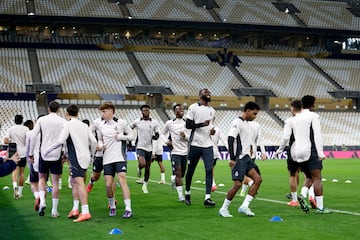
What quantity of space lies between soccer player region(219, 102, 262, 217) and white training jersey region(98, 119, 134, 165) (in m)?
2.09

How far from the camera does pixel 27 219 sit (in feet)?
46.4

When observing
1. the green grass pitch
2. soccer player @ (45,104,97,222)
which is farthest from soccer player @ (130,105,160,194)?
soccer player @ (45,104,97,222)

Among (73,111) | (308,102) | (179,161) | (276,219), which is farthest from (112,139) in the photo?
(179,161)

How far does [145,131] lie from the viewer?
2136 cm

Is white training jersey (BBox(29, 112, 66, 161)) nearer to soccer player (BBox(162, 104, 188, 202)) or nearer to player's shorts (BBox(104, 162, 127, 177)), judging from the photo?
player's shorts (BBox(104, 162, 127, 177))

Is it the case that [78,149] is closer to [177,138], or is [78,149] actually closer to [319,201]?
[319,201]

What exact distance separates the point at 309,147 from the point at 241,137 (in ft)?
4.68

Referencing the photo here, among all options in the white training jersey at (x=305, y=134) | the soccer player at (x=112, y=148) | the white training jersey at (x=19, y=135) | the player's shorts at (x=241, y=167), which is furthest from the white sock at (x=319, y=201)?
the white training jersey at (x=19, y=135)

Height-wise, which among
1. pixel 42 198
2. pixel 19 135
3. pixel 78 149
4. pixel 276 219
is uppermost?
pixel 19 135

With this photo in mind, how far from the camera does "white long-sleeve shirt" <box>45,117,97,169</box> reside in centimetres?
1385

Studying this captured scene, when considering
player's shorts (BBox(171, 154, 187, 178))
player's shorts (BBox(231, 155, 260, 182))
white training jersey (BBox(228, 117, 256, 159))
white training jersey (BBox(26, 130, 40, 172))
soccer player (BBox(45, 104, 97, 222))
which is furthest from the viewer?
player's shorts (BBox(171, 154, 187, 178))

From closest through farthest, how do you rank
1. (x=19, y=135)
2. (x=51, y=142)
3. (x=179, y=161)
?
(x=51, y=142) < (x=179, y=161) < (x=19, y=135)

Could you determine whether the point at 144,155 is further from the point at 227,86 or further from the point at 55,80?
the point at 227,86

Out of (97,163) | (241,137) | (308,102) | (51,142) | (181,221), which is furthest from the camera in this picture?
(97,163)
